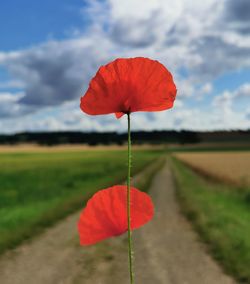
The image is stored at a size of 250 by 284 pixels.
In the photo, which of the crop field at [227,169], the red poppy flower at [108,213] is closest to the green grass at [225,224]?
the red poppy flower at [108,213]

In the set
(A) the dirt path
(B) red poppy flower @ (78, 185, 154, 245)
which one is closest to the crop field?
(A) the dirt path

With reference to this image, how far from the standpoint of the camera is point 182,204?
18.1m

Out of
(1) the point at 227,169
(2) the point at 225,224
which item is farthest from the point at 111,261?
(1) the point at 227,169

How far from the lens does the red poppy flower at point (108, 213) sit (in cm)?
102

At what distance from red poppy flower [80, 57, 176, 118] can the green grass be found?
8035mm

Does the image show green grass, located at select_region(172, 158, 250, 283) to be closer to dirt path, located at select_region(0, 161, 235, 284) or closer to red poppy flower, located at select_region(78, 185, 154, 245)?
dirt path, located at select_region(0, 161, 235, 284)

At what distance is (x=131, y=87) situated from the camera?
97cm

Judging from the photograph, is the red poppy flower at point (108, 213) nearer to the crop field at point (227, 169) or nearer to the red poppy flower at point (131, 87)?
the red poppy flower at point (131, 87)

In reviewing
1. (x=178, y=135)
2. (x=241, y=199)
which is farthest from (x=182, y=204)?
(x=178, y=135)

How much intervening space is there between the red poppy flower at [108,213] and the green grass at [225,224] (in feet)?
26.0

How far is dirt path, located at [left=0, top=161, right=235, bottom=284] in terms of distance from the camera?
339 inches

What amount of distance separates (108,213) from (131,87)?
0.84 ft

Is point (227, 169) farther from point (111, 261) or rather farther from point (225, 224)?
point (111, 261)

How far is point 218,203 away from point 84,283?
11.4 m
